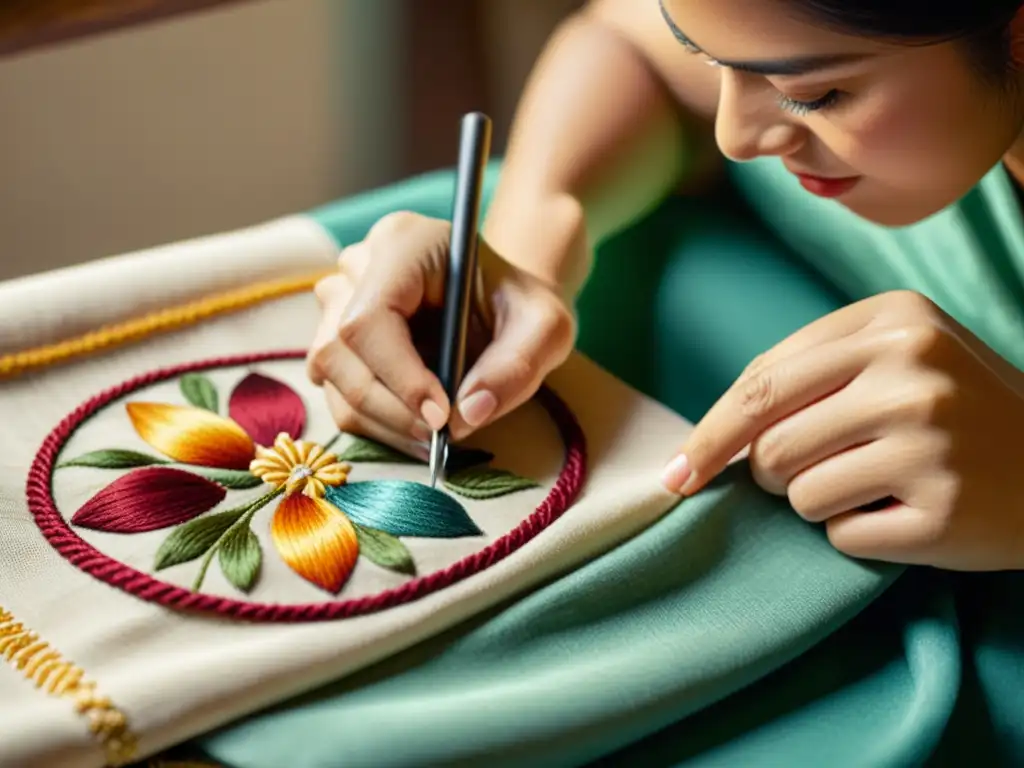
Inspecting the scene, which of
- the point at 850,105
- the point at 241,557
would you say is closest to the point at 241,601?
the point at 241,557

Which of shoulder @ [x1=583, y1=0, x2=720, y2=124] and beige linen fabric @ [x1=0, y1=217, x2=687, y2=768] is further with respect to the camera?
shoulder @ [x1=583, y1=0, x2=720, y2=124]

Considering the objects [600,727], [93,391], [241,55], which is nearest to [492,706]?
[600,727]

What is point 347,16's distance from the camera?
4.37 ft

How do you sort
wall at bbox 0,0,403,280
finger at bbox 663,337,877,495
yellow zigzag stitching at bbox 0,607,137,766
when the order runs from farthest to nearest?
wall at bbox 0,0,403,280, finger at bbox 663,337,877,495, yellow zigzag stitching at bbox 0,607,137,766

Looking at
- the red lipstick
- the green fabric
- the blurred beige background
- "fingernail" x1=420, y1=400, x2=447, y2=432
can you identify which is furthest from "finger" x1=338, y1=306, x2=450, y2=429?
the blurred beige background

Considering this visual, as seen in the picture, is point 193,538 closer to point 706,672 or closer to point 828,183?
point 706,672

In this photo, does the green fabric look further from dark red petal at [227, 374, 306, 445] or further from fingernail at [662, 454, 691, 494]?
dark red petal at [227, 374, 306, 445]

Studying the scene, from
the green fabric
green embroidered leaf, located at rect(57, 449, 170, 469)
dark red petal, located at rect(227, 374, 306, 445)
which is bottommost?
the green fabric

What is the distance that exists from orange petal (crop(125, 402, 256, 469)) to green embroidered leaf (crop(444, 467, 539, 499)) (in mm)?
101

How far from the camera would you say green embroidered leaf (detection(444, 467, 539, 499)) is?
0.56m

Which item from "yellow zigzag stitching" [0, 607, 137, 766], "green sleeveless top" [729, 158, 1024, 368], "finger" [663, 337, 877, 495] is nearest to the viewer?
"yellow zigzag stitching" [0, 607, 137, 766]

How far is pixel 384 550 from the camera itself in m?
0.51

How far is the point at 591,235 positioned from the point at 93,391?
1.00 feet

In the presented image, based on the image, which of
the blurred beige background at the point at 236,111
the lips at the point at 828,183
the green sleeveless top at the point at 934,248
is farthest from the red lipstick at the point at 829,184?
the blurred beige background at the point at 236,111
